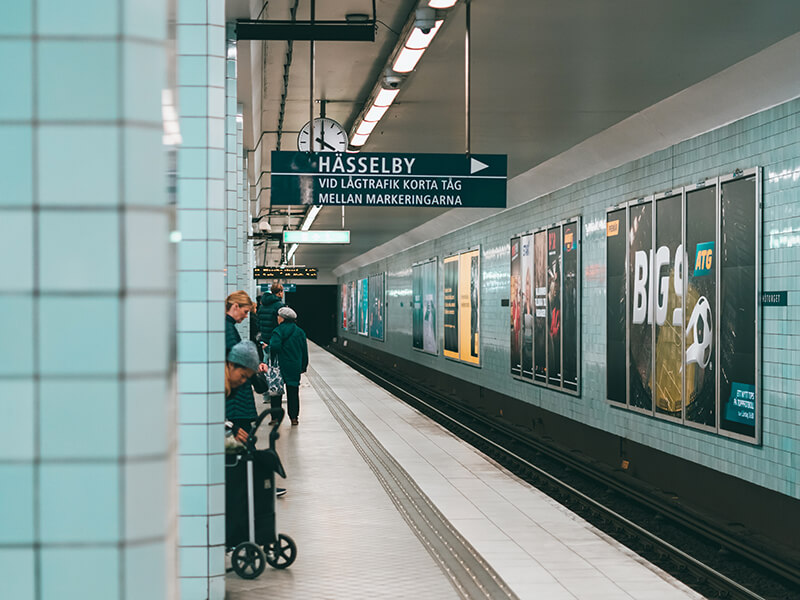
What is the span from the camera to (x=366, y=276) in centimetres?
4228

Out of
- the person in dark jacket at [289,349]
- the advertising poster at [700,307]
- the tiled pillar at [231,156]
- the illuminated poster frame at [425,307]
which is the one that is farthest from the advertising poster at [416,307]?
the tiled pillar at [231,156]

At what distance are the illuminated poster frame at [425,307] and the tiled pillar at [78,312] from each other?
78.7 ft

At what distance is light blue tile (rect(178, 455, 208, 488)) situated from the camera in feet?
15.9

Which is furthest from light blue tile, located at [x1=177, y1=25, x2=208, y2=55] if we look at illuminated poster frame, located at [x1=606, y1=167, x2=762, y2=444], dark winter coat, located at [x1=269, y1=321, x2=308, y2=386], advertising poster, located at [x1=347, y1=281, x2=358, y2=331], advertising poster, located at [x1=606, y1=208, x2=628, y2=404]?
advertising poster, located at [x1=347, y1=281, x2=358, y2=331]

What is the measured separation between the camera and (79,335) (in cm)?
175

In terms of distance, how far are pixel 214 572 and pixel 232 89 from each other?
445cm

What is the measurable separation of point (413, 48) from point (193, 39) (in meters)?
3.03

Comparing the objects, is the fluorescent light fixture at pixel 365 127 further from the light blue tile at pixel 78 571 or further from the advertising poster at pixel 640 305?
the light blue tile at pixel 78 571

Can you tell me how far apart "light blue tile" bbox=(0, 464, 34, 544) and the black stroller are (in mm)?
3694

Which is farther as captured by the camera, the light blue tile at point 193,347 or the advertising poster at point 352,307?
the advertising poster at point 352,307

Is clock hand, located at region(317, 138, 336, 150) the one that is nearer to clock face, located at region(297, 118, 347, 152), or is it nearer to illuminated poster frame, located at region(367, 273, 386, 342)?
clock face, located at region(297, 118, 347, 152)

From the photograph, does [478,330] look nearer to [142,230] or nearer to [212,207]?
[212,207]

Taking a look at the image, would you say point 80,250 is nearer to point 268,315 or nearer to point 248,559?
point 248,559

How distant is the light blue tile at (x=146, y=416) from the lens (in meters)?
1.75
